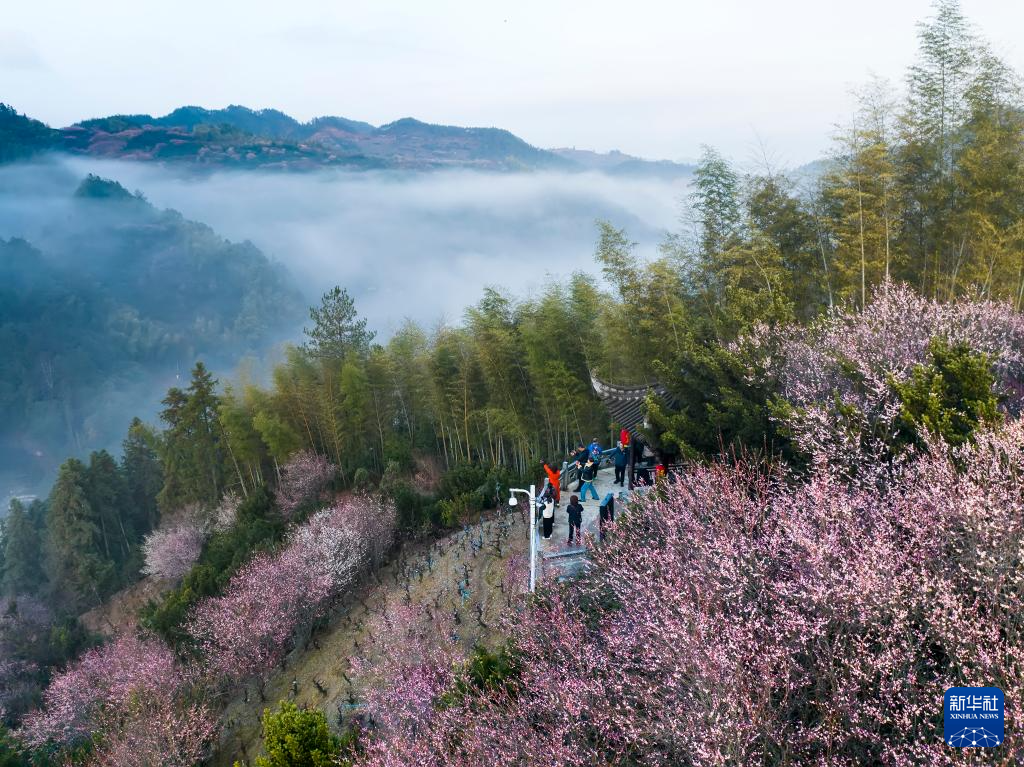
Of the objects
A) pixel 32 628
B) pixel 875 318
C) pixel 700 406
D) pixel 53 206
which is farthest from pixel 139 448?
pixel 53 206

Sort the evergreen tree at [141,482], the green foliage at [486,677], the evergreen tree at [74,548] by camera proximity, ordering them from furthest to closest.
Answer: the evergreen tree at [141,482], the evergreen tree at [74,548], the green foliage at [486,677]

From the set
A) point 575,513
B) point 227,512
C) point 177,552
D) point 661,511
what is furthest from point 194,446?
point 661,511

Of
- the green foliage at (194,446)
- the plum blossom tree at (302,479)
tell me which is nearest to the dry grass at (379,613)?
the plum blossom tree at (302,479)

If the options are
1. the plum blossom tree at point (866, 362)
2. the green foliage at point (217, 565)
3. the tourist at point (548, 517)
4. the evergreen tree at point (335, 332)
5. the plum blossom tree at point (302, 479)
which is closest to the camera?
the plum blossom tree at point (866, 362)

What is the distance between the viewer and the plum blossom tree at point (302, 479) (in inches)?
1016

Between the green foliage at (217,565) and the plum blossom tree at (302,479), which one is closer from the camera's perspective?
the green foliage at (217,565)

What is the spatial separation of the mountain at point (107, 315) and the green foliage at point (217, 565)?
231 ft

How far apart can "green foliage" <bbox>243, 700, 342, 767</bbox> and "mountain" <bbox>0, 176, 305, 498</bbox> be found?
8861 cm

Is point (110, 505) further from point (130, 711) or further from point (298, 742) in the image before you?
point (298, 742)

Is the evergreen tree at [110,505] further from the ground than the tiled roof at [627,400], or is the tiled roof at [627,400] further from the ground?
the tiled roof at [627,400]

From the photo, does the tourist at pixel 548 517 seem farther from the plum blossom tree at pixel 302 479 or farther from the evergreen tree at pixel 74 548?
the evergreen tree at pixel 74 548

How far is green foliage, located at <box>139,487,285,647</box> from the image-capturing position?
62.1ft

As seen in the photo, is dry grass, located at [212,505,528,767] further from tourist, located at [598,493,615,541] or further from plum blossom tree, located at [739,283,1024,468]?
plum blossom tree, located at [739,283,1024,468]

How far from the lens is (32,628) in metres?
26.0
